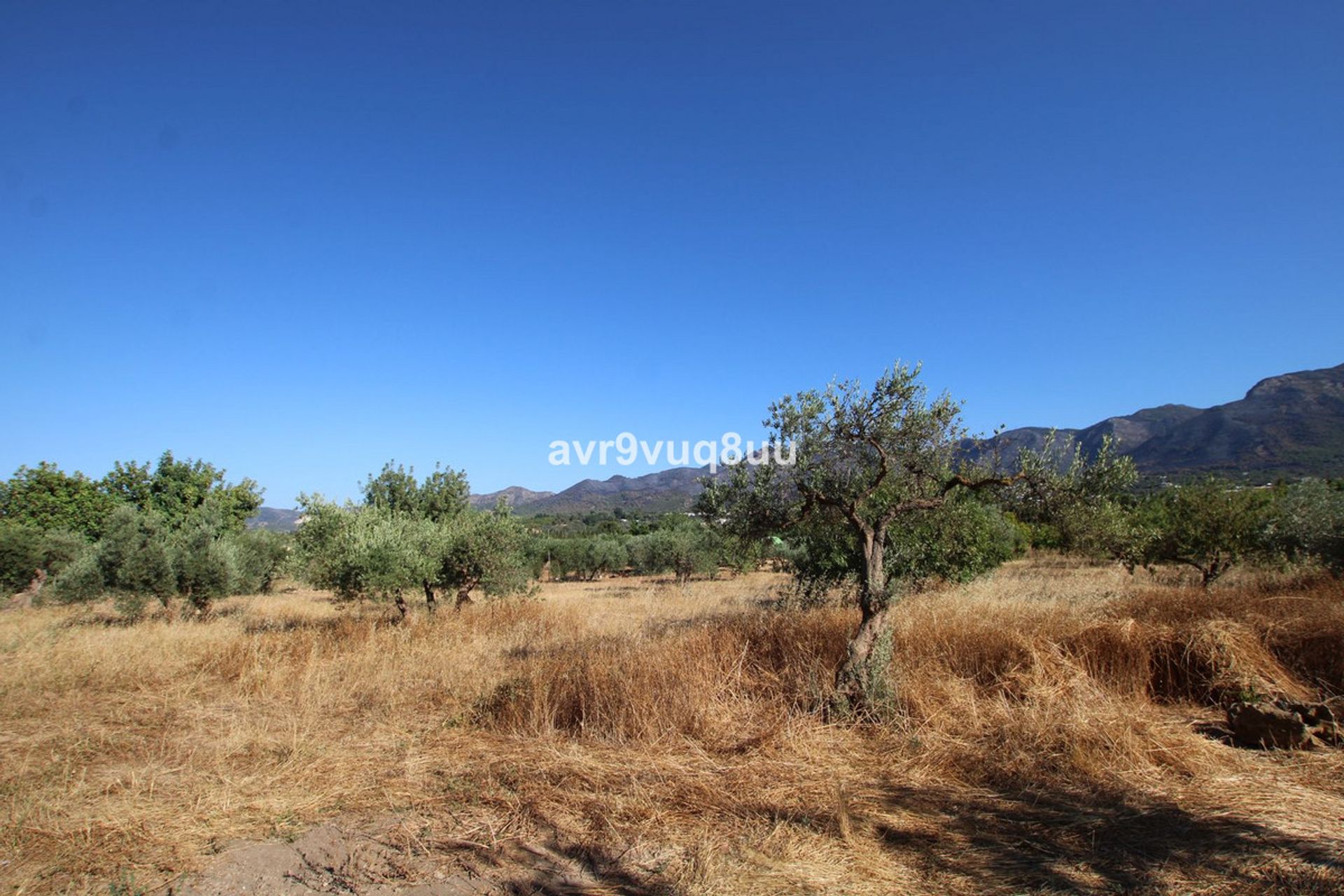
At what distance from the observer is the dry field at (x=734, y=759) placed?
384cm

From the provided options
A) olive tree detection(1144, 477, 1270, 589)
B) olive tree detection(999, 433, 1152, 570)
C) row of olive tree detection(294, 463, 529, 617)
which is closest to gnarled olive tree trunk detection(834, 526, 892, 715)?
olive tree detection(999, 433, 1152, 570)

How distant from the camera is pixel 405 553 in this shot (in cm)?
1263

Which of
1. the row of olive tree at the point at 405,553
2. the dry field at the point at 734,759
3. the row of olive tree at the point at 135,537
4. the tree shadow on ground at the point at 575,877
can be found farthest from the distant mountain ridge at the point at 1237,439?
the tree shadow on ground at the point at 575,877

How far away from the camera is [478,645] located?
10.4 m

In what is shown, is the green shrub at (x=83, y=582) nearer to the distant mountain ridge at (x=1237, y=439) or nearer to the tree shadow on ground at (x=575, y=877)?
the tree shadow on ground at (x=575, y=877)

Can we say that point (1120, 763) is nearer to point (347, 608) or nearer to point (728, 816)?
point (728, 816)

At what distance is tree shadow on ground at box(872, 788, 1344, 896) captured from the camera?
3.41 metres

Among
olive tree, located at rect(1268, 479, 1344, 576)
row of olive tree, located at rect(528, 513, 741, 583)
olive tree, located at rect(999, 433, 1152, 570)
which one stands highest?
olive tree, located at rect(999, 433, 1152, 570)

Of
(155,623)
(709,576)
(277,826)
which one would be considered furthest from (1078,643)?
(709,576)

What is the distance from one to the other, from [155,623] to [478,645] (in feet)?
29.8

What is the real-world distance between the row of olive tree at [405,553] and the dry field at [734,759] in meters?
2.72

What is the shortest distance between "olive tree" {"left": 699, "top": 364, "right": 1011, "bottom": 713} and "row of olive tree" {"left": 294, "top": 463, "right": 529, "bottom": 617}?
25.6 ft

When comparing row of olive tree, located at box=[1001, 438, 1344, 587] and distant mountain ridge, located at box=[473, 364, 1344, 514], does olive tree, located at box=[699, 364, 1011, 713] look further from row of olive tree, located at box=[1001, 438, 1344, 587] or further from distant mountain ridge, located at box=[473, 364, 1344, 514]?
distant mountain ridge, located at box=[473, 364, 1344, 514]

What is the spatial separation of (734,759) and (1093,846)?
262cm
